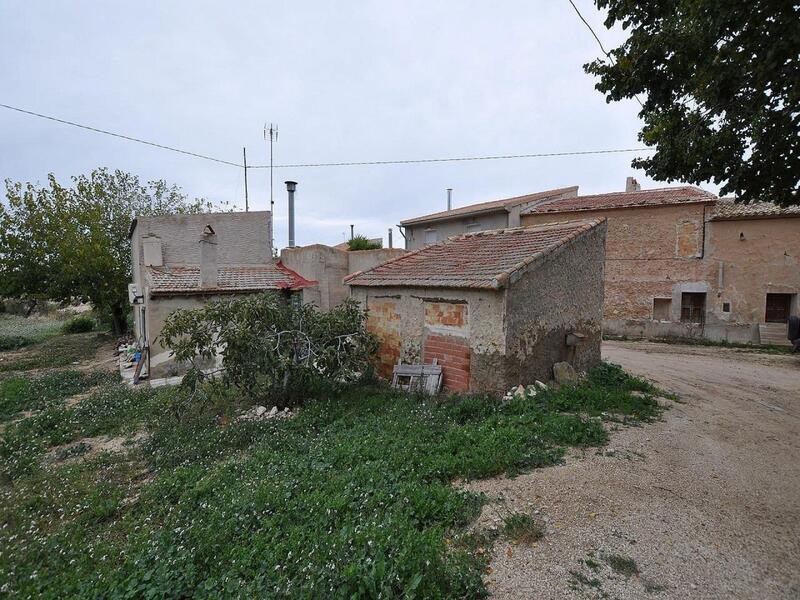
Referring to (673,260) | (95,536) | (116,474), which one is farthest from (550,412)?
(673,260)

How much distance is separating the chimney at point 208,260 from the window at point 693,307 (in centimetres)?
1860

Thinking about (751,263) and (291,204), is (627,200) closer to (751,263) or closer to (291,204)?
(751,263)

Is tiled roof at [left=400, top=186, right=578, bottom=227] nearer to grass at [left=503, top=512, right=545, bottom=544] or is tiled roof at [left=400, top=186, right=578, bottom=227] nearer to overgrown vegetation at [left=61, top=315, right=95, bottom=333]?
grass at [left=503, top=512, right=545, bottom=544]

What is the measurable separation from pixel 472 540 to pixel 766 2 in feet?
19.1

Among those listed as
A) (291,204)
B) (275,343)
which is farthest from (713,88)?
(291,204)

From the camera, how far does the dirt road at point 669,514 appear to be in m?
2.95

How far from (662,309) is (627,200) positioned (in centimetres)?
518

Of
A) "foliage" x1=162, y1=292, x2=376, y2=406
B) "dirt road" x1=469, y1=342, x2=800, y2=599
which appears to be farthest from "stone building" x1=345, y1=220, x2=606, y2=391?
"dirt road" x1=469, y1=342, x2=800, y2=599

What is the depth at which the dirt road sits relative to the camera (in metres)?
2.95

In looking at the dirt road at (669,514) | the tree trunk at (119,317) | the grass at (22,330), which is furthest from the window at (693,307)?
the grass at (22,330)

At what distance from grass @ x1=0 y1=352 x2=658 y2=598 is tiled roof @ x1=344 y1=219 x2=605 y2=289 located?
221 cm

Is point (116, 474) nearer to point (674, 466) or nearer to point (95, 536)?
point (95, 536)

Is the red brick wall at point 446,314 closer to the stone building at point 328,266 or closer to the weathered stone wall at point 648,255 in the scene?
the stone building at point 328,266

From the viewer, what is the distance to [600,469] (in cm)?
458
